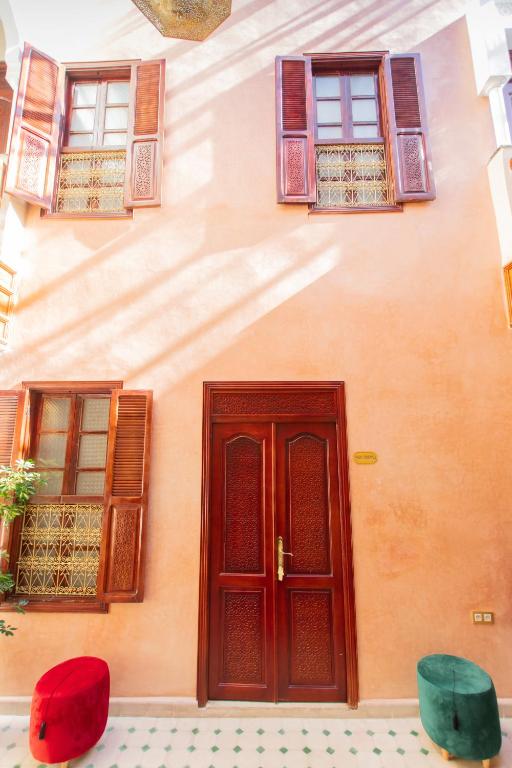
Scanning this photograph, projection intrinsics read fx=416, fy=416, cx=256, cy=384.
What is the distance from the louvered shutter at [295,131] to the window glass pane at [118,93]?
61.2 inches

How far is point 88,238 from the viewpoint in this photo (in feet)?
12.6

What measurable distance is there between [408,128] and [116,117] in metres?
2.89

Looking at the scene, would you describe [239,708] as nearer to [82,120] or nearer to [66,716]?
[66,716]

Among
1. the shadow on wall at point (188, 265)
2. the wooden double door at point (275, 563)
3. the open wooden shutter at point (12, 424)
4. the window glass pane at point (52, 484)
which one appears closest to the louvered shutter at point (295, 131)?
the shadow on wall at point (188, 265)

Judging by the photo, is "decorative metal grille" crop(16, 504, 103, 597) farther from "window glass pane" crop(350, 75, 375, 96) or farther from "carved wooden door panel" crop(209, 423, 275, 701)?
"window glass pane" crop(350, 75, 375, 96)

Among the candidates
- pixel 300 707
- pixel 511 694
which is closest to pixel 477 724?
pixel 511 694

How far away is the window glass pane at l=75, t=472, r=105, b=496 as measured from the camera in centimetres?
352

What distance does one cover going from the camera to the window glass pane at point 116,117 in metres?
4.22

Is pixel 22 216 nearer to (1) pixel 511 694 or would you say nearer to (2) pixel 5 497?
(2) pixel 5 497

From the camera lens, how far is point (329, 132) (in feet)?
13.6

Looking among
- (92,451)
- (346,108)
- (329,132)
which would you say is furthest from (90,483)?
(346,108)

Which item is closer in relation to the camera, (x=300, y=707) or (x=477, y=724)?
(x=477, y=724)

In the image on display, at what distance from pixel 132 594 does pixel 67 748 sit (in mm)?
905

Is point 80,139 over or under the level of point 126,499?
over
